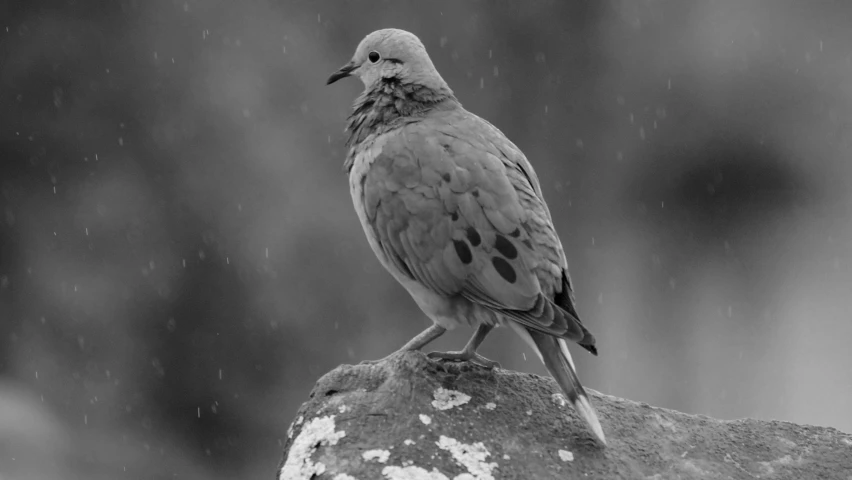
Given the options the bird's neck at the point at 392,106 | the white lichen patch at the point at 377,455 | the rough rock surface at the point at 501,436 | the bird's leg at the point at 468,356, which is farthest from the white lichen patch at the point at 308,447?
the bird's neck at the point at 392,106

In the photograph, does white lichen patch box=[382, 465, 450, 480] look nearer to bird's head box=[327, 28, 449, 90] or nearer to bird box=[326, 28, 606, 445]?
bird box=[326, 28, 606, 445]

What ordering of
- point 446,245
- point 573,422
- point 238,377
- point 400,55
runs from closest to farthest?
1. point 573,422
2. point 446,245
3. point 400,55
4. point 238,377

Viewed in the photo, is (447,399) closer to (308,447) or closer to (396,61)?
(308,447)

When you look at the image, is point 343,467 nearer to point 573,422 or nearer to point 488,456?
point 488,456

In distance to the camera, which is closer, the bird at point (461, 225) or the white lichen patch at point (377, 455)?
the white lichen patch at point (377, 455)

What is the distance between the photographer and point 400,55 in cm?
470

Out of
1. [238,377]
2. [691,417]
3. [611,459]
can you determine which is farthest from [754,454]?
[238,377]

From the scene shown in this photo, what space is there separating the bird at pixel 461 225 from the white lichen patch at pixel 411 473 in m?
0.61

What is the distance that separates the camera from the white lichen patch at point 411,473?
132 inches

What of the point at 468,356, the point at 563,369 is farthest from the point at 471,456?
the point at 468,356

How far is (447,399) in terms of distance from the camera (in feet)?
12.3

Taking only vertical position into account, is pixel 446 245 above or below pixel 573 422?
above

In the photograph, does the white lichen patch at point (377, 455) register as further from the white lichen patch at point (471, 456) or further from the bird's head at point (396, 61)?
the bird's head at point (396, 61)

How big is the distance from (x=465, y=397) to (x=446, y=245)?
2.18 ft
